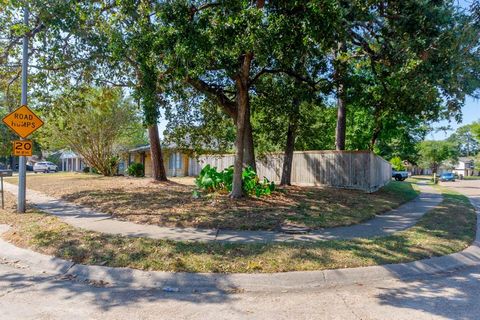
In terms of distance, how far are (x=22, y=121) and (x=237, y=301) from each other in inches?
329

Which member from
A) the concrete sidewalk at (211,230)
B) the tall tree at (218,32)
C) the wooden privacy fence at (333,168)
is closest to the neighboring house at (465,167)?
the wooden privacy fence at (333,168)

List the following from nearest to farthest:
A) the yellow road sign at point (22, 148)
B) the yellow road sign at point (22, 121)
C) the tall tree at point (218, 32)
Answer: the tall tree at point (218, 32), the yellow road sign at point (22, 121), the yellow road sign at point (22, 148)

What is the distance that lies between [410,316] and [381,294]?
0.72m

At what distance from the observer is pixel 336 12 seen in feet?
24.3

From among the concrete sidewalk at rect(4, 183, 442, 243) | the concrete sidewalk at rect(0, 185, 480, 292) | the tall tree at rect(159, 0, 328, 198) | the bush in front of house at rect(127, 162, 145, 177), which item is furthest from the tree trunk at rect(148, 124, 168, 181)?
the concrete sidewalk at rect(0, 185, 480, 292)

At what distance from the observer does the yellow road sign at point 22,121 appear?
9650 millimetres

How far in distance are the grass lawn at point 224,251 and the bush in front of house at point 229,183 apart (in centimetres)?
497

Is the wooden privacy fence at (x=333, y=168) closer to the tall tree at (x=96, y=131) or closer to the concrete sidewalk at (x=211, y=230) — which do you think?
the concrete sidewalk at (x=211, y=230)

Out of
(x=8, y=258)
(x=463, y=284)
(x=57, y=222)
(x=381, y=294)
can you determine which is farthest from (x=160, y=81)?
(x=463, y=284)

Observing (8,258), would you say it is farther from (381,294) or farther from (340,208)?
(340,208)

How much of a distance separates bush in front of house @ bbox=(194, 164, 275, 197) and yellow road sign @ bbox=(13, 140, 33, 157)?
4.96 meters

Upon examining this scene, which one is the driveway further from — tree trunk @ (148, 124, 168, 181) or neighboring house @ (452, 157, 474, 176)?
neighboring house @ (452, 157, 474, 176)

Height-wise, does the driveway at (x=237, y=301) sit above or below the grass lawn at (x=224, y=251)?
below

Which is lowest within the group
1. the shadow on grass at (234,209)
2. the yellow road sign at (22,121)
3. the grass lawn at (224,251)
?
the grass lawn at (224,251)
